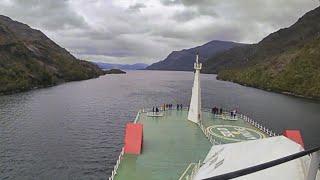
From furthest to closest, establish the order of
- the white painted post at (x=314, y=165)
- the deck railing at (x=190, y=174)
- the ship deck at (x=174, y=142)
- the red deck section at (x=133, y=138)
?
the red deck section at (x=133, y=138) < the ship deck at (x=174, y=142) < the deck railing at (x=190, y=174) < the white painted post at (x=314, y=165)

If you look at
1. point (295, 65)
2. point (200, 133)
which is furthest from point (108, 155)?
point (295, 65)

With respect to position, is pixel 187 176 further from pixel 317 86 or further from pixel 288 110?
pixel 317 86

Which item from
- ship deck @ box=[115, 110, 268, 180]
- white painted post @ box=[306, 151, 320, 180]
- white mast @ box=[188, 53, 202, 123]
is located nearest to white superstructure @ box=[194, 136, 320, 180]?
white painted post @ box=[306, 151, 320, 180]

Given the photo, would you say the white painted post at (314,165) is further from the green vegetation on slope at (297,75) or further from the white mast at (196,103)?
the green vegetation on slope at (297,75)

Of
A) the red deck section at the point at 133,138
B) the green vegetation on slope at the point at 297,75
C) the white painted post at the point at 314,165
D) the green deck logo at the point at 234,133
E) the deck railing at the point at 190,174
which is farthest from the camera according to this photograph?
the green vegetation on slope at the point at 297,75

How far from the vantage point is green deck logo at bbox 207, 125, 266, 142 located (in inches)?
1452

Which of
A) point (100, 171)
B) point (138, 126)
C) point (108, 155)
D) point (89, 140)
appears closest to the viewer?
point (138, 126)

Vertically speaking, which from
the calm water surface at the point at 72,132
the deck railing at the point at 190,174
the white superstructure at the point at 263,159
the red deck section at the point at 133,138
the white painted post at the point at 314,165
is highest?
the white painted post at the point at 314,165

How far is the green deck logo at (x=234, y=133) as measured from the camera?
36875 millimetres

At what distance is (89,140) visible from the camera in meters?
53.1

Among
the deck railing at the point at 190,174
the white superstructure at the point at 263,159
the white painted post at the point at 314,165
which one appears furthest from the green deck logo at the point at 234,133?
the white painted post at the point at 314,165

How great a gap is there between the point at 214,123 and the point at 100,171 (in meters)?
16.3

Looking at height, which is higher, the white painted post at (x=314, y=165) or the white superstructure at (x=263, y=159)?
the white painted post at (x=314, y=165)

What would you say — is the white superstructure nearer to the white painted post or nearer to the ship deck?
the white painted post
